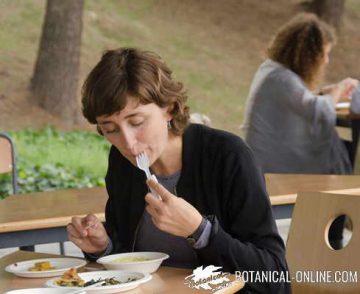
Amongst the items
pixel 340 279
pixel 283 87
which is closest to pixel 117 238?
pixel 340 279

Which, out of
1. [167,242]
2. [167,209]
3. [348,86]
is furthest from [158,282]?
[348,86]

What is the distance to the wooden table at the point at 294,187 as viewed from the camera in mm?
3328

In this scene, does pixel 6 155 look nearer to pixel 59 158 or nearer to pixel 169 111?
pixel 169 111

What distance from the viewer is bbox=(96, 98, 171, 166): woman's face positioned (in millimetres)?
2195

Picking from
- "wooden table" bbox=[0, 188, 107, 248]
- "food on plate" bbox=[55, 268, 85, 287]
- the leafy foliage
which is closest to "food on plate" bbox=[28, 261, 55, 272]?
"food on plate" bbox=[55, 268, 85, 287]

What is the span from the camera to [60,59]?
8273 millimetres

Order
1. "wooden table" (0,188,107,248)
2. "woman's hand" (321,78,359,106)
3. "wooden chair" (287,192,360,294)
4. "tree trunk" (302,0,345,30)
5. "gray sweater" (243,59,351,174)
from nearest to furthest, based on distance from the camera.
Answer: "wooden chair" (287,192,360,294)
"wooden table" (0,188,107,248)
"gray sweater" (243,59,351,174)
"woman's hand" (321,78,359,106)
"tree trunk" (302,0,345,30)

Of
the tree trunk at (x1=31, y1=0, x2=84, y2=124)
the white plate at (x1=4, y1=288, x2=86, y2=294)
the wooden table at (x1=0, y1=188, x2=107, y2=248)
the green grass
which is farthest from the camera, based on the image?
the tree trunk at (x1=31, y1=0, x2=84, y2=124)

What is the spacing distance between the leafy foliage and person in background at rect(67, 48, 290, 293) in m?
5.52

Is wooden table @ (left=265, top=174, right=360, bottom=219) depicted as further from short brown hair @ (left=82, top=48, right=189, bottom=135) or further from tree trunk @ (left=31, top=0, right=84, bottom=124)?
tree trunk @ (left=31, top=0, right=84, bottom=124)

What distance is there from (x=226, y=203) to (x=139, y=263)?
11.0 inches

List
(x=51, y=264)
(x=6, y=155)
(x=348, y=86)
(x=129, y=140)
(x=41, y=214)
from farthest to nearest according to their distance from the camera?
(x=348, y=86) < (x=6, y=155) < (x=41, y=214) < (x=51, y=264) < (x=129, y=140)

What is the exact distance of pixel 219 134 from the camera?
2367 millimetres

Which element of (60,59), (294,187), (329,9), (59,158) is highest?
(329,9)
